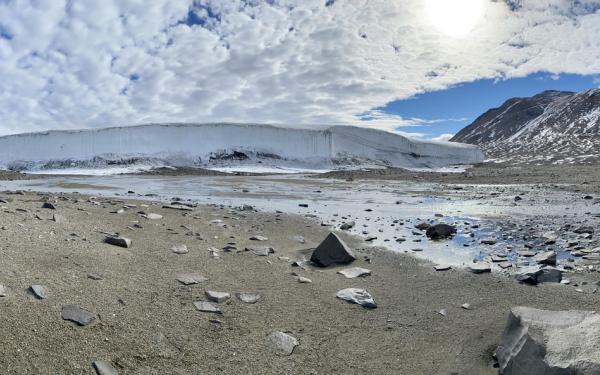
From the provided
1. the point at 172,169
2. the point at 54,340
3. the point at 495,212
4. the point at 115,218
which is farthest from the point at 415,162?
the point at 54,340

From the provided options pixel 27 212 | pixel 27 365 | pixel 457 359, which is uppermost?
pixel 27 212

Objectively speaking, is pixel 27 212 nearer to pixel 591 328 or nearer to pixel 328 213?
pixel 328 213

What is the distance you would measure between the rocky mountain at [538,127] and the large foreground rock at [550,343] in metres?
79.3

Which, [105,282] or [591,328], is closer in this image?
[591,328]

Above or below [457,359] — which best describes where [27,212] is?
above

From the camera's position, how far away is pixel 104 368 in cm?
302

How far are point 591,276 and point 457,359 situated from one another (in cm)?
294

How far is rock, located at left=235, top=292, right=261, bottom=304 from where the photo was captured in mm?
4516

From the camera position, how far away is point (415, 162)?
193ft

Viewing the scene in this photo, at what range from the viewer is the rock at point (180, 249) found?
602cm

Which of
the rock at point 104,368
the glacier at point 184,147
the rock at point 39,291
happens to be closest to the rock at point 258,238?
the rock at point 39,291

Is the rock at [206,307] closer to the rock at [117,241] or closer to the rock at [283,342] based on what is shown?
the rock at [283,342]

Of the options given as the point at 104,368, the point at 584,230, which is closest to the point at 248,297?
the point at 104,368

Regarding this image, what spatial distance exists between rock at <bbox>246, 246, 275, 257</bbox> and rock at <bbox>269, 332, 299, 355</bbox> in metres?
2.55
